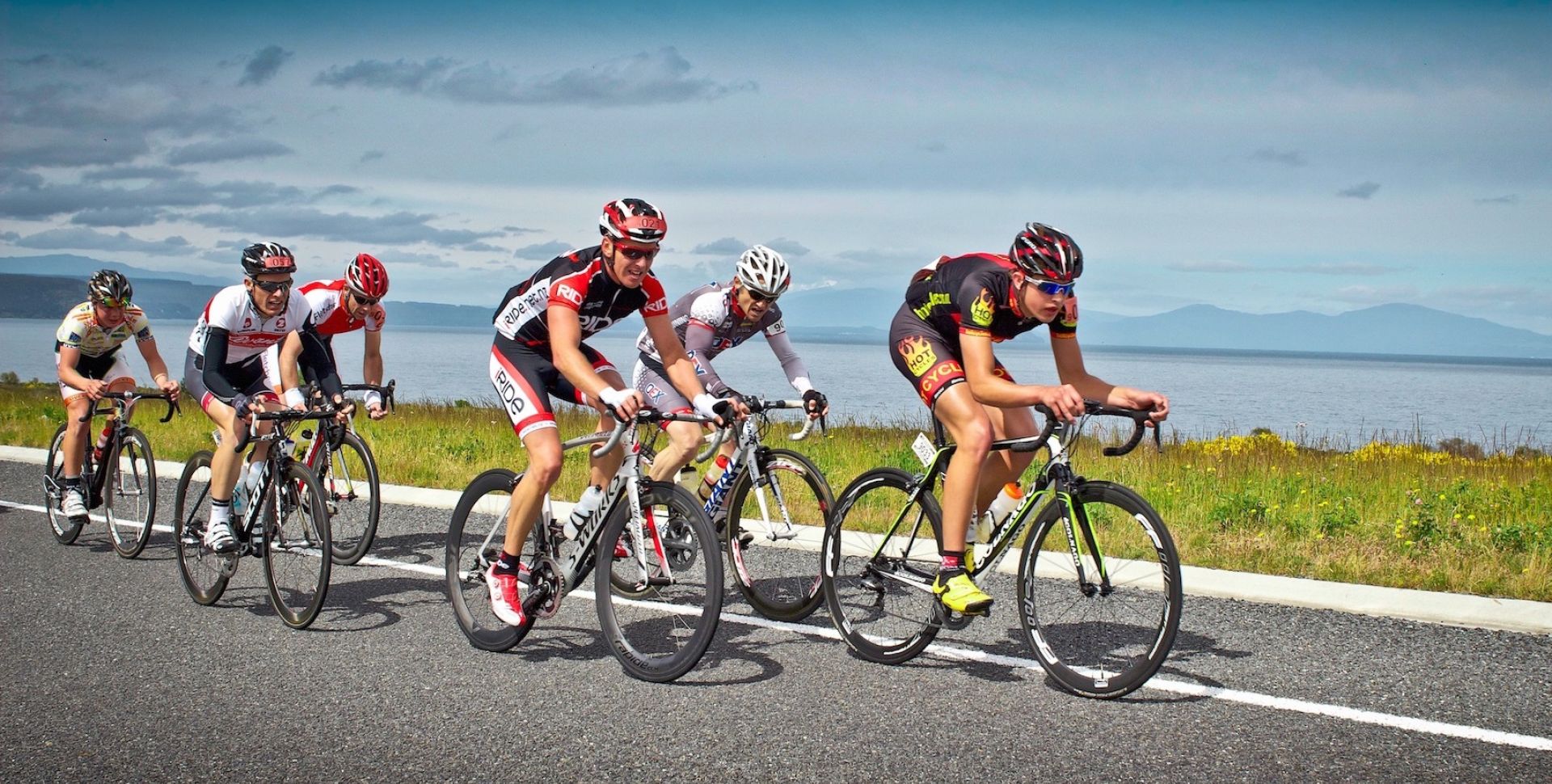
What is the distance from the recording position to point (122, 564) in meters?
8.23

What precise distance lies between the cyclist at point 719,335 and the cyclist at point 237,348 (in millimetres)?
2033

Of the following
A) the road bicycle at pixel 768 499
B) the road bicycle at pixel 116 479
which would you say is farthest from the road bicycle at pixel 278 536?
the road bicycle at pixel 768 499

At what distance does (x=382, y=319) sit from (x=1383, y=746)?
7.83m

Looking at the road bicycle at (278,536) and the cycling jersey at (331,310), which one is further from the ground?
the cycling jersey at (331,310)

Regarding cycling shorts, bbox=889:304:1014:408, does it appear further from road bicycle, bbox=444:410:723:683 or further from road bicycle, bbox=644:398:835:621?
road bicycle, bbox=444:410:723:683

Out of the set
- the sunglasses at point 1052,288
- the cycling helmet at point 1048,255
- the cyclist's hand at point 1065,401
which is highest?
the cycling helmet at point 1048,255

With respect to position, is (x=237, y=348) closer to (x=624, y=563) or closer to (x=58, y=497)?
(x=58, y=497)

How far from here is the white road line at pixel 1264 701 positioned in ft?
15.2

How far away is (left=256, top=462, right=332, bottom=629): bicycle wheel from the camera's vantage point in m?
6.25

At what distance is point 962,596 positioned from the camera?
5.43 meters

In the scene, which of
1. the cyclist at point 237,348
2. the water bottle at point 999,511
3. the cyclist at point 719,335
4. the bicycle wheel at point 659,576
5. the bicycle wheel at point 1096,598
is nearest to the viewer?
the bicycle wheel at point 1096,598

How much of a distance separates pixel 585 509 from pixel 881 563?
1.47m

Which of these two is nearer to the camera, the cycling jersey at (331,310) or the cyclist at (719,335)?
the cyclist at (719,335)

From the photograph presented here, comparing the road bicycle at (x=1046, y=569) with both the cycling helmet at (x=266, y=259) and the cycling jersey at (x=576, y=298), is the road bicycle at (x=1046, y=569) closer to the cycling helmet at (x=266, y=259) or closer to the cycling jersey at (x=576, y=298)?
the cycling jersey at (x=576, y=298)
